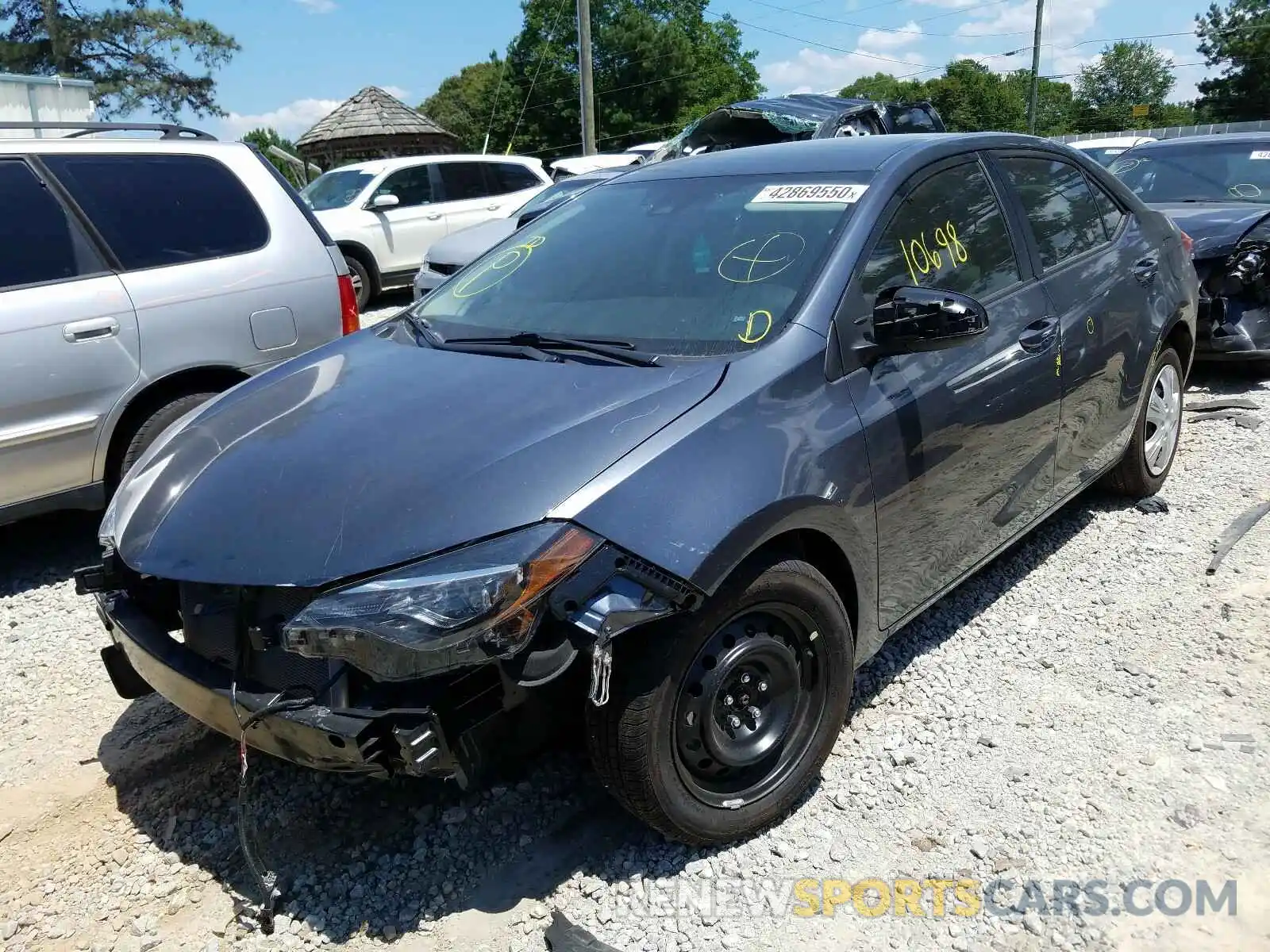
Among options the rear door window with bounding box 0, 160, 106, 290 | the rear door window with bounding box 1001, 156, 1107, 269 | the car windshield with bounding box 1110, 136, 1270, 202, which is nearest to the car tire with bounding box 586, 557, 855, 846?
the rear door window with bounding box 1001, 156, 1107, 269

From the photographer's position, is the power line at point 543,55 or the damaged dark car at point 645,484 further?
the power line at point 543,55

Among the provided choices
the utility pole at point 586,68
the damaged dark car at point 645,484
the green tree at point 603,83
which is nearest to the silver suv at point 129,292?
the damaged dark car at point 645,484

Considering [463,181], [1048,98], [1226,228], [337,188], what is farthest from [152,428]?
[1048,98]

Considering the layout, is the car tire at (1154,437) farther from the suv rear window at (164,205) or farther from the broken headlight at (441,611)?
the suv rear window at (164,205)

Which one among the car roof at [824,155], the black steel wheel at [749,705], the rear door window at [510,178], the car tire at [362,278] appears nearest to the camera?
the black steel wheel at [749,705]

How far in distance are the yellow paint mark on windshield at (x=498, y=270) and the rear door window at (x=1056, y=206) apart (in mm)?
1772

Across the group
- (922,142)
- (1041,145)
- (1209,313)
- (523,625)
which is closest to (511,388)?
(523,625)

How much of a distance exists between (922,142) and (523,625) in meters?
2.25

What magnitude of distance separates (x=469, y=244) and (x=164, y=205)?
4058 mm

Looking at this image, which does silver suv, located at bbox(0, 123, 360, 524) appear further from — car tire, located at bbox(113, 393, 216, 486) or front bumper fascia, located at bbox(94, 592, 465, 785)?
front bumper fascia, located at bbox(94, 592, 465, 785)

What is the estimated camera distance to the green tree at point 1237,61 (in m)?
56.1

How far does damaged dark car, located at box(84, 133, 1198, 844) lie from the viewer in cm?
204

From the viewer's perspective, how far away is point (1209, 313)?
632 cm

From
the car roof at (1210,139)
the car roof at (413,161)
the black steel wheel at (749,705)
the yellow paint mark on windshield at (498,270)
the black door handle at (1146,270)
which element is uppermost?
the car roof at (413,161)
